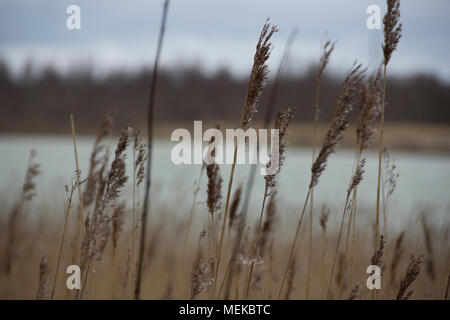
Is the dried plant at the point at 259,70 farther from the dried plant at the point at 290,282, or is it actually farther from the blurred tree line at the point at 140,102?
the blurred tree line at the point at 140,102

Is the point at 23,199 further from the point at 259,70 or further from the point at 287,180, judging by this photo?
the point at 287,180

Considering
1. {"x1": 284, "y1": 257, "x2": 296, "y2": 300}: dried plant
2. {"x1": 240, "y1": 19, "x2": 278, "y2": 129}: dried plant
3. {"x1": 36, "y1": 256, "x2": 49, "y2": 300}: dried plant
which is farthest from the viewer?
{"x1": 284, "y1": 257, "x2": 296, "y2": 300}: dried plant

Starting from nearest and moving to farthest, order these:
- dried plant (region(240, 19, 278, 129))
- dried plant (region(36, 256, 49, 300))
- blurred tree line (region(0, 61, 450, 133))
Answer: dried plant (region(240, 19, 278, 129)) → dried plant (region(36, 256, 49, 300)) → blurred tree line (region(0, 61, 450, 133))

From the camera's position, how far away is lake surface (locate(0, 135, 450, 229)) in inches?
175

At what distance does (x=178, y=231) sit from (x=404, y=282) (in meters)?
2.65

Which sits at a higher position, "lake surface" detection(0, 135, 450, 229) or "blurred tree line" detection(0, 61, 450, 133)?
"blurred tree line" detection(0, 61, 450, 133)

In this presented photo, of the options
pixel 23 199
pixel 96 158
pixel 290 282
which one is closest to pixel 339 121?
pixel 290 282

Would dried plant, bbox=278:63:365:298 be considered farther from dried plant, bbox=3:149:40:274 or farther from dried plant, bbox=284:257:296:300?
dried plant, bbox=3:149:40:274

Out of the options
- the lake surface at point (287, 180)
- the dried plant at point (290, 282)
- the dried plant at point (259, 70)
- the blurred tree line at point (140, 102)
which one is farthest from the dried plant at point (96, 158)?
the blurred tree line at point (140, 102)

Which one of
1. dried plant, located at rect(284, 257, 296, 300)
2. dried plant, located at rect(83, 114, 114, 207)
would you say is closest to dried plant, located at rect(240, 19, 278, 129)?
dried plant, located at rect(83, 114, 114, 207)

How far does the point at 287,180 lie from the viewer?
13617mm

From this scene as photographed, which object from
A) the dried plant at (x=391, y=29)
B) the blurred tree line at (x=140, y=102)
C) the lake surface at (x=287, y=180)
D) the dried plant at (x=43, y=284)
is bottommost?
the dried plant at (x=43, y=284)

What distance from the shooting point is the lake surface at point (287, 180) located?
4438 mm
